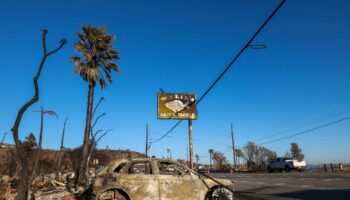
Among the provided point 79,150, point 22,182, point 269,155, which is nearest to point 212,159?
point 269,155

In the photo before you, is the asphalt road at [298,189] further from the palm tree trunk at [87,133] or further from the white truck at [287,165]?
the white truck at [287,165]

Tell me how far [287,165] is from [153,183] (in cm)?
3907

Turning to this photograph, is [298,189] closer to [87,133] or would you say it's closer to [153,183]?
[153,183]

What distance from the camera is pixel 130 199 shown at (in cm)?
941

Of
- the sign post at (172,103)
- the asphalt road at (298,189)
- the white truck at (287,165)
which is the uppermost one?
the sign post at (172,103)

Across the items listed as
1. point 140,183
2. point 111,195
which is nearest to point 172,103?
point 140,183

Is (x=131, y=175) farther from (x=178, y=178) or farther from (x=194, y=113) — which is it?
(x=194, y=113)

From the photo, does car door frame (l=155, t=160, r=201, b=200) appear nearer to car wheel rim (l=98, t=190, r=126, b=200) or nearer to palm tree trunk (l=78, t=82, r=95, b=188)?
car wheel rim (l=98, t=190, r=126, b=200)

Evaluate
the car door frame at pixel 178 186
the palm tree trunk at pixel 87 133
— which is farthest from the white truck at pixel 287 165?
the car door frame at pixel 178 186

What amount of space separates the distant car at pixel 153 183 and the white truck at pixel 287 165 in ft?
121

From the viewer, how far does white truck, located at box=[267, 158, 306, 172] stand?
44.4m

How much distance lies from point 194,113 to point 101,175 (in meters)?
19.9

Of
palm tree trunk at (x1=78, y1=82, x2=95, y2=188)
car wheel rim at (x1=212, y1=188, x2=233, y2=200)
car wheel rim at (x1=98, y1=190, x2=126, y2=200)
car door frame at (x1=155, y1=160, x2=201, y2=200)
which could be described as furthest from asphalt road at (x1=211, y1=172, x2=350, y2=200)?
palm tree trunk at (x1=78, y1=82, x2=95, y2=188)

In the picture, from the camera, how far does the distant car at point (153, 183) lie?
9.45 m
